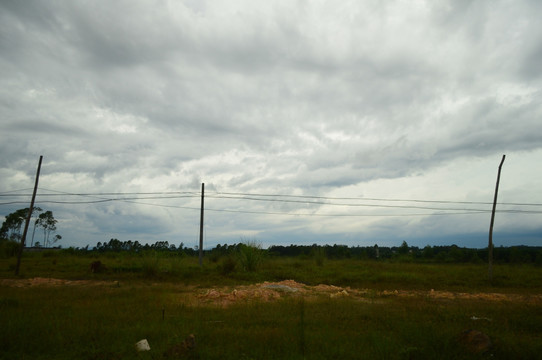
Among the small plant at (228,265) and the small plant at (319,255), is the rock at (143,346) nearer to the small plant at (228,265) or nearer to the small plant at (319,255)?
the small plant at (228,265)

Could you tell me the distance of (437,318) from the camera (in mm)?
8562

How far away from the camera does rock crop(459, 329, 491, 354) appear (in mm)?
5645

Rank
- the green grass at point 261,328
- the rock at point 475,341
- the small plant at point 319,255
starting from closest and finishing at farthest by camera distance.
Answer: the rock at point 475,341 < the green grass at point 261,328 < the small plant at point 319,255

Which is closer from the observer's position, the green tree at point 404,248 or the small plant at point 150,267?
the small plant at point 150,267

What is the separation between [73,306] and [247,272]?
471 inches

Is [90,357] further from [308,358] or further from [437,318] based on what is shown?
[437,318]

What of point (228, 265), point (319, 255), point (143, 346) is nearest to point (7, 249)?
point (228, 265)

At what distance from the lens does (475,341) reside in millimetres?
5801

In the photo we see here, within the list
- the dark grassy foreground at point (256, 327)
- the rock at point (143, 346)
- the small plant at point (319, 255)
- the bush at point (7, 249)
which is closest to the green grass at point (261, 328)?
the dark grassy foreground at point (256, 327)

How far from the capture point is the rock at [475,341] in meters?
5.64

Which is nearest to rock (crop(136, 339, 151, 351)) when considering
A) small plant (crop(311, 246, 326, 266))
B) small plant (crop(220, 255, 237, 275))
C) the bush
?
small plant (crop(220, 255, 237, 275))

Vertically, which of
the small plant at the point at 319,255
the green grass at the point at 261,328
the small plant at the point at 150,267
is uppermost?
the small plant at the point at 319,255

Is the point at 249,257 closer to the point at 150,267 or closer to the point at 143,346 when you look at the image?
the point at 150,267

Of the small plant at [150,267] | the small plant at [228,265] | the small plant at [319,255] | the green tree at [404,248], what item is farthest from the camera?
the green tree at [404,248]
